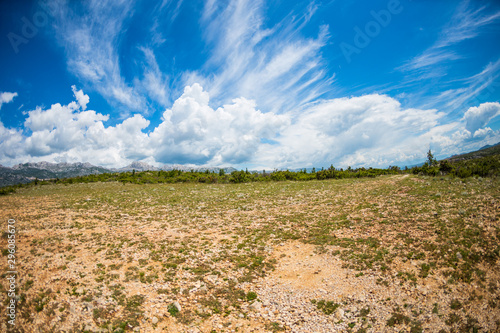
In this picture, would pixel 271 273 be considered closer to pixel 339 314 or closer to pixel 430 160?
pixel 339 314

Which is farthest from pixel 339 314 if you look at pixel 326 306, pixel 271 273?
pixel 271 273

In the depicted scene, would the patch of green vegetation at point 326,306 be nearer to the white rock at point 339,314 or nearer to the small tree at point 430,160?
the white rock at point 339,314

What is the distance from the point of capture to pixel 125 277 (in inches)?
436

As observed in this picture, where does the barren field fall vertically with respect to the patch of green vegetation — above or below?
above

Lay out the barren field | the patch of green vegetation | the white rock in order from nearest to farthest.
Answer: the barren field → the white rock → the patch of green vegetation

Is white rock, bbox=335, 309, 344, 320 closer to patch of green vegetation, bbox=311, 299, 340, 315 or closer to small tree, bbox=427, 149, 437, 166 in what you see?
patch of green vegetation, bbox=311, 299, 340, 315

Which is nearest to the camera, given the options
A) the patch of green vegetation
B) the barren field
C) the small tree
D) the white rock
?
the barren field

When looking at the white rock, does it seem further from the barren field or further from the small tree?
the small tree

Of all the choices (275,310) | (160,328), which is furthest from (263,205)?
(160,328)

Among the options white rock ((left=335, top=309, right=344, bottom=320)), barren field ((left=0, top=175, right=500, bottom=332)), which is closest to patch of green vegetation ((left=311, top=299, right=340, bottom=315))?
barren field ((left=0, top=175, right=500, bottom=332))

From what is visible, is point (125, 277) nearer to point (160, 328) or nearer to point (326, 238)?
point (160, 328)

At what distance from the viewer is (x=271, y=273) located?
1209 cm

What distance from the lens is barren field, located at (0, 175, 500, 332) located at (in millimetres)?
8438

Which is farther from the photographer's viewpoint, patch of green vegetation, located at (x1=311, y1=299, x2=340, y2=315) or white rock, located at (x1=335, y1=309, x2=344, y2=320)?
patch of green vegetation, located at (x1=311, y1=299, x2=340, y2=315)
